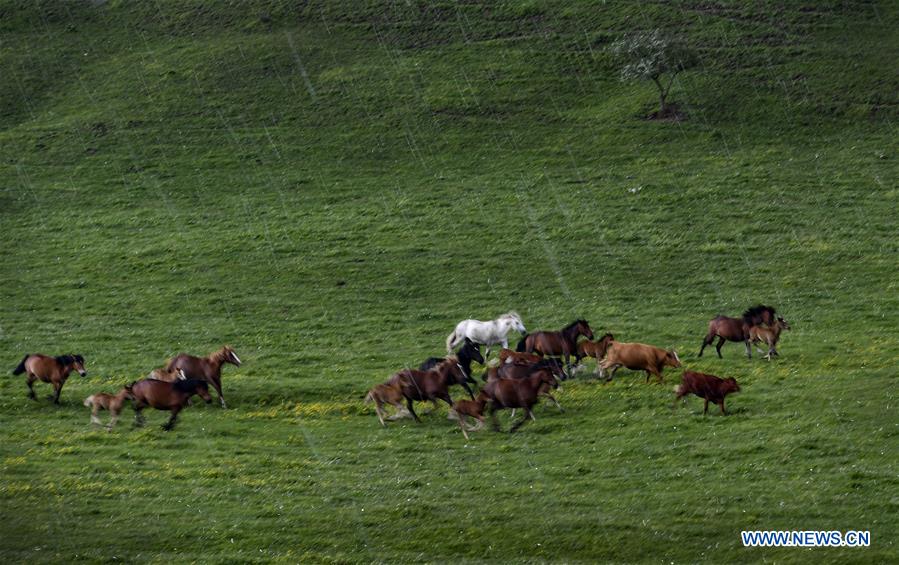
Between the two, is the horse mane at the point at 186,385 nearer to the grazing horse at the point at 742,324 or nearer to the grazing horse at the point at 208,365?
the grazing horse at the point at 208,365

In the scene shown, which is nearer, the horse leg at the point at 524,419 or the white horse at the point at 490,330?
the horse leg at the point at 524,419

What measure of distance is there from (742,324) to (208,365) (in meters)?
14.3

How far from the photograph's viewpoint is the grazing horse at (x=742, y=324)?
31.2 meters

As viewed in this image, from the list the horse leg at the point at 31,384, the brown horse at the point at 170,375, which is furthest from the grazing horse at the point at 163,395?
the horse leg at the point at 31,384

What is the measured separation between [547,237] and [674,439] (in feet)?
80.4

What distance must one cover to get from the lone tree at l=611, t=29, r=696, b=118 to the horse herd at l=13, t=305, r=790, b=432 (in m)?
32.2

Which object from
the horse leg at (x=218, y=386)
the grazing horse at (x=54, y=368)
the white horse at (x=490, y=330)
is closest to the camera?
the horse leg at (x=218, y=386)

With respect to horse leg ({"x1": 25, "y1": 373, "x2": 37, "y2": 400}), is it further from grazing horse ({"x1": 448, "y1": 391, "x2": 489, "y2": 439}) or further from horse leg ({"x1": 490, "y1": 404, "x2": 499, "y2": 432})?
horse leg ({"x1": 490, "y1": 404, "x2": 499, "y2": 432})

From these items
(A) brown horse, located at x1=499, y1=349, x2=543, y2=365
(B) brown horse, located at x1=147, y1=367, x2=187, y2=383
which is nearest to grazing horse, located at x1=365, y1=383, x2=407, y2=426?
(A) brown horse, located at x1=499, y1=349, x2=543, y2=365

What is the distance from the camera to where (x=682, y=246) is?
1822 inches

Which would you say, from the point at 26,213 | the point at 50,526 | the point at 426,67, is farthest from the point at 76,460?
the point at 426,67

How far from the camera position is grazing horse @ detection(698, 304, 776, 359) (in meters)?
31.2

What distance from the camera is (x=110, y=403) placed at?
27703mm

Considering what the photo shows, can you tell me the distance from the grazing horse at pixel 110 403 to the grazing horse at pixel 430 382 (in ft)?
21.4
